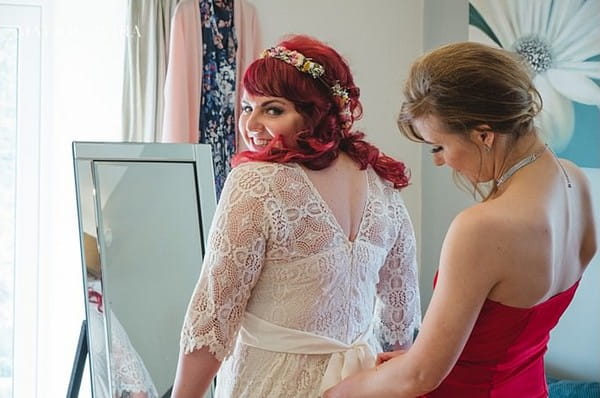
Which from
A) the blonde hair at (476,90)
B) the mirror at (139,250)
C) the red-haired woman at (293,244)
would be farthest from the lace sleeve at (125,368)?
the blonde hair at (476,90)

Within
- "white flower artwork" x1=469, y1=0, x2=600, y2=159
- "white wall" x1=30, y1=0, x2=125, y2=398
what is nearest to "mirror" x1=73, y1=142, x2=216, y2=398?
"white wall" x1=30, y1=0, x2=125, y2=398

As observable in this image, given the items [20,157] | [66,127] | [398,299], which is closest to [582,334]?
[398,299]

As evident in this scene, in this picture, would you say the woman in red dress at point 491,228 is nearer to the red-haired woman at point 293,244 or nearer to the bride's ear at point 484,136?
the bride's ear at point 484,136

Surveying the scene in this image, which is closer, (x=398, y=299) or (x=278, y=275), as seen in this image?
(x=278, y=275)

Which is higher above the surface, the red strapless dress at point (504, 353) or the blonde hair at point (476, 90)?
the blonde hair at point (476, 90)

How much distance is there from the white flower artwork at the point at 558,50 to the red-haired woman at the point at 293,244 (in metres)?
1.19

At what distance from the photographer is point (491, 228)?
1014 millimetres

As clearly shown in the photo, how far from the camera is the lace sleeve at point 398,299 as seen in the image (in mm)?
Answer: 1530

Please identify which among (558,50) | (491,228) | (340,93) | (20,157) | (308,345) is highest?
(558,50)

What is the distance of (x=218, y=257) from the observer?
1.29 meters

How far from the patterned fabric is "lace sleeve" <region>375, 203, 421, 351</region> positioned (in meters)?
1.18

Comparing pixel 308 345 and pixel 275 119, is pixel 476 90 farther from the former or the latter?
pixel 308 345

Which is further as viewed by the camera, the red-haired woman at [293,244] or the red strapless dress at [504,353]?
the red-haired woman at [293,244]

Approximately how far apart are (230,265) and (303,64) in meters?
0.38
